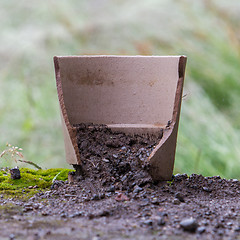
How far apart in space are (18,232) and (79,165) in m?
0.66

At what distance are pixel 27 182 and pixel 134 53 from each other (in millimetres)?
2430

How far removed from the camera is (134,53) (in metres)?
4.30

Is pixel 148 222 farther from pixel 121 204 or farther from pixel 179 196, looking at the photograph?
pixel 179 196

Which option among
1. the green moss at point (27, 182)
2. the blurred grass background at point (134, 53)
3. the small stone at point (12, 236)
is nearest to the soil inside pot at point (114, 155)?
the green moss at point (27, 182)

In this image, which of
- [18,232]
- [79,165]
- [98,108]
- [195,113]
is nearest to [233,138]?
[195,113]

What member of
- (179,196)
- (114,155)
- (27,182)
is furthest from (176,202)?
(27,182)

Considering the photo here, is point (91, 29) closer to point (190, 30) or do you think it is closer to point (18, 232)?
point (190, 30)

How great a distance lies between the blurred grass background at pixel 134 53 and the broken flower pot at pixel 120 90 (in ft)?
3.98

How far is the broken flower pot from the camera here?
2.21 meters

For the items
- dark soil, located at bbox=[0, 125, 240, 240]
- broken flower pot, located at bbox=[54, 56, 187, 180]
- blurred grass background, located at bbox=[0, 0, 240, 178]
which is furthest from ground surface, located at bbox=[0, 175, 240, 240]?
blurred grass background, located at bbox=[0, 0, 240, 178]

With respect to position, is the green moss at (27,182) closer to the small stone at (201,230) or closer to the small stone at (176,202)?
the small stone at (176,202)

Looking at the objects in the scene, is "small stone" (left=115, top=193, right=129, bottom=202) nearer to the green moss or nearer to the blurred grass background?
the green moss

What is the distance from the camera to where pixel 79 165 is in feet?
6.79

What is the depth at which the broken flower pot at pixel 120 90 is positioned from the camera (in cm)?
221
